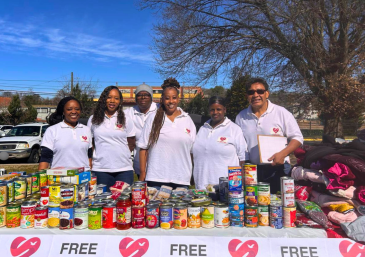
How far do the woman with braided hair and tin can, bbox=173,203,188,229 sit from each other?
92 centimetres

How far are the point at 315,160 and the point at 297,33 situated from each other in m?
8.43

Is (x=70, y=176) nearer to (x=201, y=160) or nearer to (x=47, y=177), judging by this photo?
(x=47, y=177)

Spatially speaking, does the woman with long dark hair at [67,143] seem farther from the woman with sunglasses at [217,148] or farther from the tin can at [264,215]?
the tin can at [264,215]

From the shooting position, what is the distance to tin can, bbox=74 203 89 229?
233 centimetres

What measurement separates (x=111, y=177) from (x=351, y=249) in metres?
2.65

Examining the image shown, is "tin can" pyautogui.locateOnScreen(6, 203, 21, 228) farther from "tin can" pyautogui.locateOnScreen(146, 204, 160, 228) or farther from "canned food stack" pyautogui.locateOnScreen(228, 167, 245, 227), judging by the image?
"canned food stack" pyautogui.locateOnScreen(228, 167, 245, 227)

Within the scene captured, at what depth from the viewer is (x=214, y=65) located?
11.6 meters

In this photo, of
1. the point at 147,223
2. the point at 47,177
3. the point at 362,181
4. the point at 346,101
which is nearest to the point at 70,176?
the point at 47,177

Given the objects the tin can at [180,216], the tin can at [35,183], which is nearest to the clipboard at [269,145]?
the tin can at [180,216]

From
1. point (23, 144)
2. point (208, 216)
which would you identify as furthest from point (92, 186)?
point (23, 144)

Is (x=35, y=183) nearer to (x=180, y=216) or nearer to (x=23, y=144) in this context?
(x=180, y=216)

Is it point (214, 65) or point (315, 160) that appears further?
point (214, 65)

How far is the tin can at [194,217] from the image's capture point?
7.65 ft

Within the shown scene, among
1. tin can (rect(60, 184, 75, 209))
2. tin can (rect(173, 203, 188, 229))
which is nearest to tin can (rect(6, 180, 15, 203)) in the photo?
tin can (rect(60, 184, 75, 209))
